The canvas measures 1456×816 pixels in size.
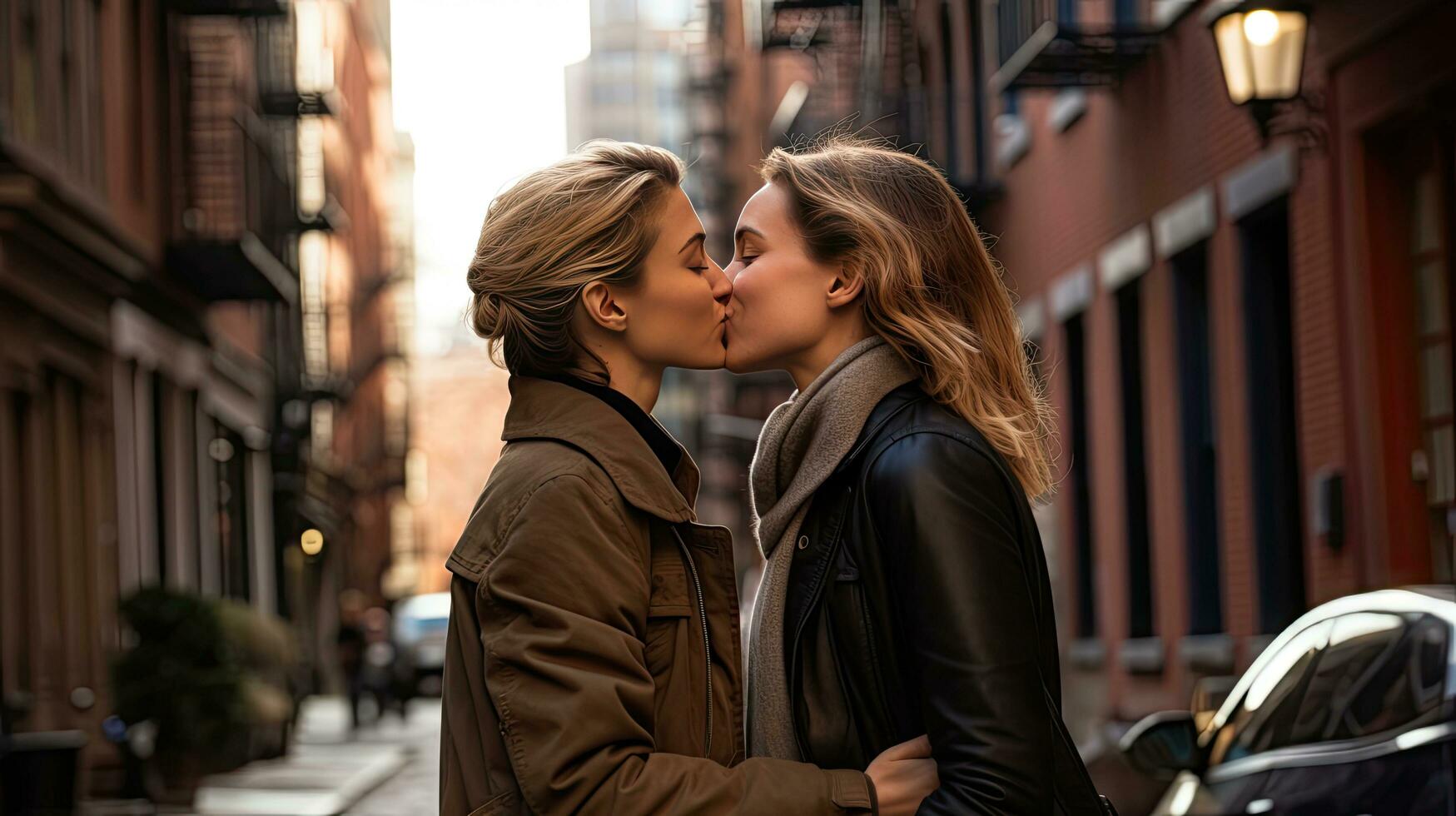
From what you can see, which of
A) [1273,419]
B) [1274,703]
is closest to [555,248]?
[1274,703]

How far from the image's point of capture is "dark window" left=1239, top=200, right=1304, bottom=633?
13352 mm

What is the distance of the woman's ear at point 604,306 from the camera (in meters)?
3.21

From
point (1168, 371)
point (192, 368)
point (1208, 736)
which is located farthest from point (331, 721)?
point (1208, 736)

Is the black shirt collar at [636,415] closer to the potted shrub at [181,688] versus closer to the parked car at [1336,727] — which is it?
the parked car at [1336,727]

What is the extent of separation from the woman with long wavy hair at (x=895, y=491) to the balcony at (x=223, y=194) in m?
19.2

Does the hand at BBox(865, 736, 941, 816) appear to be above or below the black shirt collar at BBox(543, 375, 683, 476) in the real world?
below

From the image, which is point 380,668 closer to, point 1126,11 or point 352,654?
point 352,654

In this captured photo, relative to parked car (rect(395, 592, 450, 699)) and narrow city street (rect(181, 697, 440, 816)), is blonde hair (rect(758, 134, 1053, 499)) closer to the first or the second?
narrow city street (rect(181, 697, 440, 816))

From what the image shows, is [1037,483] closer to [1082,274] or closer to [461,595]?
[461,595]

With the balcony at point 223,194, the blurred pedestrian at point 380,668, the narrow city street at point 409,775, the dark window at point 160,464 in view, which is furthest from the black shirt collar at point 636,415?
the blurred pedestrian at point 380,668

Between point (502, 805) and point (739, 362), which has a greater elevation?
point (739, 362)

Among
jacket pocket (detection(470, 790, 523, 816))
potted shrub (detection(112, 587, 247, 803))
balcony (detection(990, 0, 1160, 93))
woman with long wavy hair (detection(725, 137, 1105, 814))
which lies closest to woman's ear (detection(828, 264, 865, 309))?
woman with long wavy hair (detection(725, 137, 1105, 814))

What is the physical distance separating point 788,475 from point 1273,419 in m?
10.6

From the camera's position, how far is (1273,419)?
13359 mm
